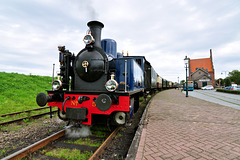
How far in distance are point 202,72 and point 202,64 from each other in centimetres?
555

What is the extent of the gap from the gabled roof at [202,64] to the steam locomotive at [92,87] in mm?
50631

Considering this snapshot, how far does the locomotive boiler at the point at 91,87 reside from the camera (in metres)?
3.23

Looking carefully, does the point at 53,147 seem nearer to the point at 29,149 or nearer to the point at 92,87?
the point at 29,149

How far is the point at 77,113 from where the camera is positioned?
3.23 m

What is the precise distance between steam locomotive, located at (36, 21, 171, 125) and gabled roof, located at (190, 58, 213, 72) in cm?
5063

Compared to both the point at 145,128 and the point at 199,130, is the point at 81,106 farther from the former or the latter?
the point at 199,130

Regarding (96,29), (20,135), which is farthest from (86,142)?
(96,29)

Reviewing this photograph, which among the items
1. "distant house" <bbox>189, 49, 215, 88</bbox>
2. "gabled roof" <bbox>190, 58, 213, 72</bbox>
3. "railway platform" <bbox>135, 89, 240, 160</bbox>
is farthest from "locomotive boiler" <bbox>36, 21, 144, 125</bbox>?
"gabled roof" <bbox>190, 58, 213, 72</bbox>

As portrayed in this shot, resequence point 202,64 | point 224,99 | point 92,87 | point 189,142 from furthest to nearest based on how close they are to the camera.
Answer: point 202,64 → point 224,99 → point 92,87 → point 189,142

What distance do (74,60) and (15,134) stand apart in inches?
103

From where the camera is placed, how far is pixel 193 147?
9.22 feet

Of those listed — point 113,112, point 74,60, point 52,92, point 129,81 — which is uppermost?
point 74,60

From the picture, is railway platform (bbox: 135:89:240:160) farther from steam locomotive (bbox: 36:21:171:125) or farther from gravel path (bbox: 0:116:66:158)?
gravel path (bbox: 0:116:66:158)

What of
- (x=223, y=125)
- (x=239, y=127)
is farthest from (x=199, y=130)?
(x=239, y=127)
